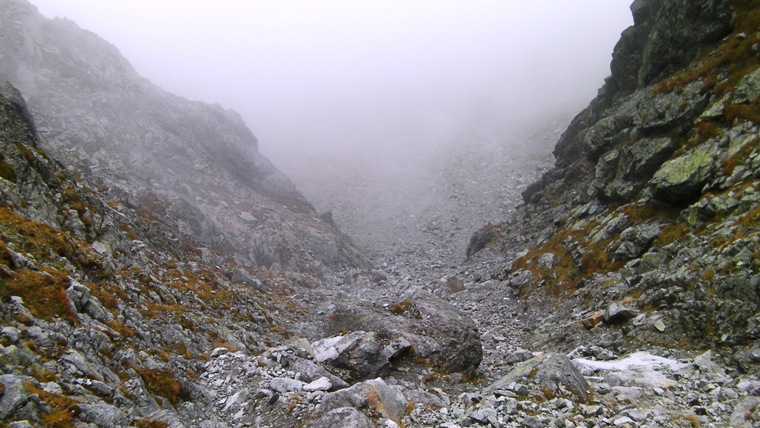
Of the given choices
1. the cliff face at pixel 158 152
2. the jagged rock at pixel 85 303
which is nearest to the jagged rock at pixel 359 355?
the jagged rock at pixel 85 303

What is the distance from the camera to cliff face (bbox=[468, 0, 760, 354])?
17.0 metres

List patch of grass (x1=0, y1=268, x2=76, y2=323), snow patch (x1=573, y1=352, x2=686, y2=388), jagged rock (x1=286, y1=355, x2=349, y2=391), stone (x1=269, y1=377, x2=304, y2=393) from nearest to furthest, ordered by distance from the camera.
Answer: patch of grass (x1=0, y1=268, x2=76, y2=323), snow patch (x1=573, y1=352, x2=686, y2=388), stone (x1=269, y1=377, x2=304, y2=393), jagged rock (x1=286, y1=355, x2=349, y2=391)

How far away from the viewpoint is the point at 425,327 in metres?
20.6

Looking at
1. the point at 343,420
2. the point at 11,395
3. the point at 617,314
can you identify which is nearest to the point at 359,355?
the point at 343,420

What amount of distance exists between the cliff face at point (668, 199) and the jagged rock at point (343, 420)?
12.4 meters

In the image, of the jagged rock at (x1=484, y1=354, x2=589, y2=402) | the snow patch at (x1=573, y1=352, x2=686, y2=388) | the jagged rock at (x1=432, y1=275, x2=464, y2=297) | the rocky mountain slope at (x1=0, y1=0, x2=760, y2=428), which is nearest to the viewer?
the rocky mountain slope at (x1=0, y1=0, x2=760, y2=428)

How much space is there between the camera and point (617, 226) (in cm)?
2877

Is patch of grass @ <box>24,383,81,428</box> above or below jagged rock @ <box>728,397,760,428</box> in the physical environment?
below

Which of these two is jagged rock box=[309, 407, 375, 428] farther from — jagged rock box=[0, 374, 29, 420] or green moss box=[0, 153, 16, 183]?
green moss box=[0, 153, 16, 183]

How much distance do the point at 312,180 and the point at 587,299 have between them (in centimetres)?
7448

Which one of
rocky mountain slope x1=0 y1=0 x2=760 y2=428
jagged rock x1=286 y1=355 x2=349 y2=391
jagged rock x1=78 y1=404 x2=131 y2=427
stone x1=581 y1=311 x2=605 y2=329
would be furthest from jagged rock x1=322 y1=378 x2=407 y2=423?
stone x1=581 y1=311 x2=605 y2=329

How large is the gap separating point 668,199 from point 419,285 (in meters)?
23.6

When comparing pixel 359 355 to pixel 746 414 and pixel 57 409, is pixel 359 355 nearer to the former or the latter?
pixel 57 409

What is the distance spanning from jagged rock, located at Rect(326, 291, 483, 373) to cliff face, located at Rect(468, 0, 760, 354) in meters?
5.82
